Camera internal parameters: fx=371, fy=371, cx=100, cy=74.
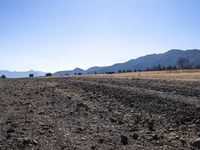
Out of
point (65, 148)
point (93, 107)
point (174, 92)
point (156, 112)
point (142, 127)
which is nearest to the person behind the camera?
point (65, 148)

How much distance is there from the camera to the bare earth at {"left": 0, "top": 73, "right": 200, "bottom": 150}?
10.7 m

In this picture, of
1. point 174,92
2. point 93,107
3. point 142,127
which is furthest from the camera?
point 174,92

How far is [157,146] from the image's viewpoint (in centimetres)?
1047

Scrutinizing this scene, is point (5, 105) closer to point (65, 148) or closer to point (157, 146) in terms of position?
point (65, 148)

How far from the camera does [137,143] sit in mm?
10750

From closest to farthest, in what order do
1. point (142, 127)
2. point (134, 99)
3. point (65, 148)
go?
point (65, 148) < point (142, 127) < point (134, 99)

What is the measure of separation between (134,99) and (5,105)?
5972 millimetres

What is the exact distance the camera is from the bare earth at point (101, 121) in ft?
35.0

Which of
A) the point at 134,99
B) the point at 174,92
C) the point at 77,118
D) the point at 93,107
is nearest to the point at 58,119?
the point at 77,118

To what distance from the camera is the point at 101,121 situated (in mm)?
13469

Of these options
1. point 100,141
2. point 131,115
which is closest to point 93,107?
point 131,115

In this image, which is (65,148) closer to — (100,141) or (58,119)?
(100,141)

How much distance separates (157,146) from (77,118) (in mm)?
4289

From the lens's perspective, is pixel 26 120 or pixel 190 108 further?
pixel 190 108
